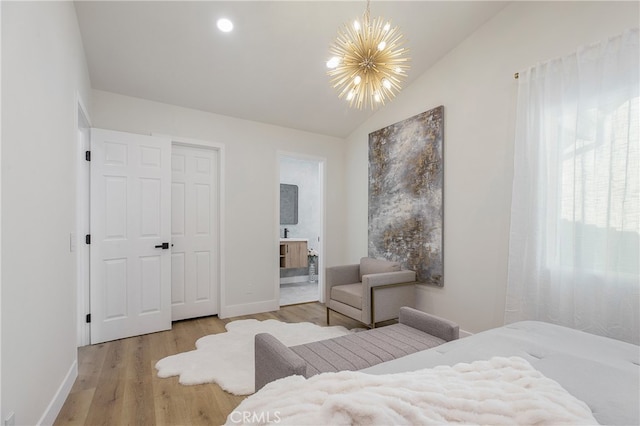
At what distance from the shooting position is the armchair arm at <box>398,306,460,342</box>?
72.1 inches

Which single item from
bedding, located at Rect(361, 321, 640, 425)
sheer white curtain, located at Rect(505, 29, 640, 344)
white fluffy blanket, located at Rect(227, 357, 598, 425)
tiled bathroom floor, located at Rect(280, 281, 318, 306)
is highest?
sheer white curtain, located at Rect(505, 29, 640, 344)

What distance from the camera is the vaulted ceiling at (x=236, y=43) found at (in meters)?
2.54

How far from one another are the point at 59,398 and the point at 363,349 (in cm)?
200

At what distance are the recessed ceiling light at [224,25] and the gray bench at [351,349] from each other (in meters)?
2.60

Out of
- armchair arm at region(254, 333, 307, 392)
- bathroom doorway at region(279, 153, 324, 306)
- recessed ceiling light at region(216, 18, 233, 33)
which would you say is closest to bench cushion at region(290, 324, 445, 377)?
armchair arm at region(254, 333, 307, 392)

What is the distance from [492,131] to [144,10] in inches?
126

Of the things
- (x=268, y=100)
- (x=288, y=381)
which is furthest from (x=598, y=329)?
(x=268, y=100)

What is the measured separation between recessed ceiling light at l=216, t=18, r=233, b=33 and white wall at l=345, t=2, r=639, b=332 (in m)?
2.17

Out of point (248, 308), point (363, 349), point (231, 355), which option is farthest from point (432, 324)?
point (248, 308)

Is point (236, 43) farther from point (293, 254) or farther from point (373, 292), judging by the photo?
point (293, 254)

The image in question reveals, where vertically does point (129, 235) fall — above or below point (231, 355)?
above

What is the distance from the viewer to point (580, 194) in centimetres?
219

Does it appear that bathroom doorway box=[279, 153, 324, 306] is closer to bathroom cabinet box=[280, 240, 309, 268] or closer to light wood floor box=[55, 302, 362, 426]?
bathroom cabinet box=[280, 240, 309, 268]

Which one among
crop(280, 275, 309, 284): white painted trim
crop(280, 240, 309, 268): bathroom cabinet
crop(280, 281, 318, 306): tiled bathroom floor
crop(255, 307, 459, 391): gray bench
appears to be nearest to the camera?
crop(255, 307, 459, 391): gray bench
